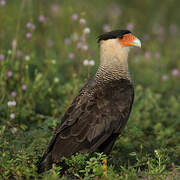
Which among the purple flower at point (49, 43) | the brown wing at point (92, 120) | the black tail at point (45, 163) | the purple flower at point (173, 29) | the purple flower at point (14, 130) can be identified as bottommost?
the black tail at point (45, 163)

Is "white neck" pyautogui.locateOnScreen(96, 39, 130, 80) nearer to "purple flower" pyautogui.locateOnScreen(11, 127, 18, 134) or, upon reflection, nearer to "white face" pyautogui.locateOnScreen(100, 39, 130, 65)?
"white face" pyautogui.locateOnScreen(100, 39, 130, 65)

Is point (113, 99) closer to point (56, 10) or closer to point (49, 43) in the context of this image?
point (49, 43)

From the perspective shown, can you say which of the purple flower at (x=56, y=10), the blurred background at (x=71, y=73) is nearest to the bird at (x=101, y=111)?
the blurred background at (x=71, y=73)

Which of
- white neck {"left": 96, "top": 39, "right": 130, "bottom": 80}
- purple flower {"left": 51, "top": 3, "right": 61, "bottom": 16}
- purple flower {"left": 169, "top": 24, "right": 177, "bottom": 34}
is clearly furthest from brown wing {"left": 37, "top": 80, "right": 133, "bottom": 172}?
purple flower {"left": 169, "top": 24, "right": 177, "bottom": 34}

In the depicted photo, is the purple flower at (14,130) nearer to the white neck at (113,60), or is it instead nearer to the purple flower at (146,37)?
the white neck at (113,60)

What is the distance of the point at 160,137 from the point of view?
4.09 m

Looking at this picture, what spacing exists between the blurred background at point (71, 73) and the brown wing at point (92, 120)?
31 centimetres

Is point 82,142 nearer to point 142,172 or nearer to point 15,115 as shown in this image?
point 142,172

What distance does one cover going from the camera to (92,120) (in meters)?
3.25

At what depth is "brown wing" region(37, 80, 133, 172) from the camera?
3.15 m

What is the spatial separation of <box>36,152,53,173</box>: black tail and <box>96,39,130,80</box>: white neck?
3.48 ft

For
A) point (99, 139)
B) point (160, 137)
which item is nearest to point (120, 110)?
point (99, 139)

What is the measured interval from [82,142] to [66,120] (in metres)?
0.30

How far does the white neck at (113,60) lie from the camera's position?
3733 mm
